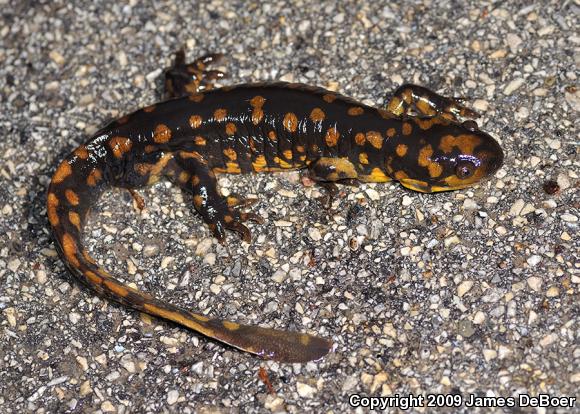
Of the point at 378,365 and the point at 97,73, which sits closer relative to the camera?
the point at 378,365

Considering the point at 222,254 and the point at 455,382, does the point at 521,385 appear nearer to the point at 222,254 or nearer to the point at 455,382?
the point at 455,382

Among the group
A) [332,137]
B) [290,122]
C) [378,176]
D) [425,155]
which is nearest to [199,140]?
[290,122]

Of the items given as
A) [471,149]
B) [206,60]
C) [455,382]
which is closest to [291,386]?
[455,382]

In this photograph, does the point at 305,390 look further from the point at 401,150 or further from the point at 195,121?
the point at 195,121

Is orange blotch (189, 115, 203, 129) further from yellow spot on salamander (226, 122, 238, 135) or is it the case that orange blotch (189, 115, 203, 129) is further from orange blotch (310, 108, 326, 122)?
orange blotch (310, 108, 326, 122)

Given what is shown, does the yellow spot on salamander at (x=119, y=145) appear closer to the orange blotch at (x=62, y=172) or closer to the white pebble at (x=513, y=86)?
the orange blotch at (x=62, y=172)

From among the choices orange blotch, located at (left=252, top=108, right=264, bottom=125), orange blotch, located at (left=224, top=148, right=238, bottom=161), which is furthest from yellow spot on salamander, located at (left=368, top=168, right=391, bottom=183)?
orange blotch, located at (left=224, top=148, right=238, bottom=161)
